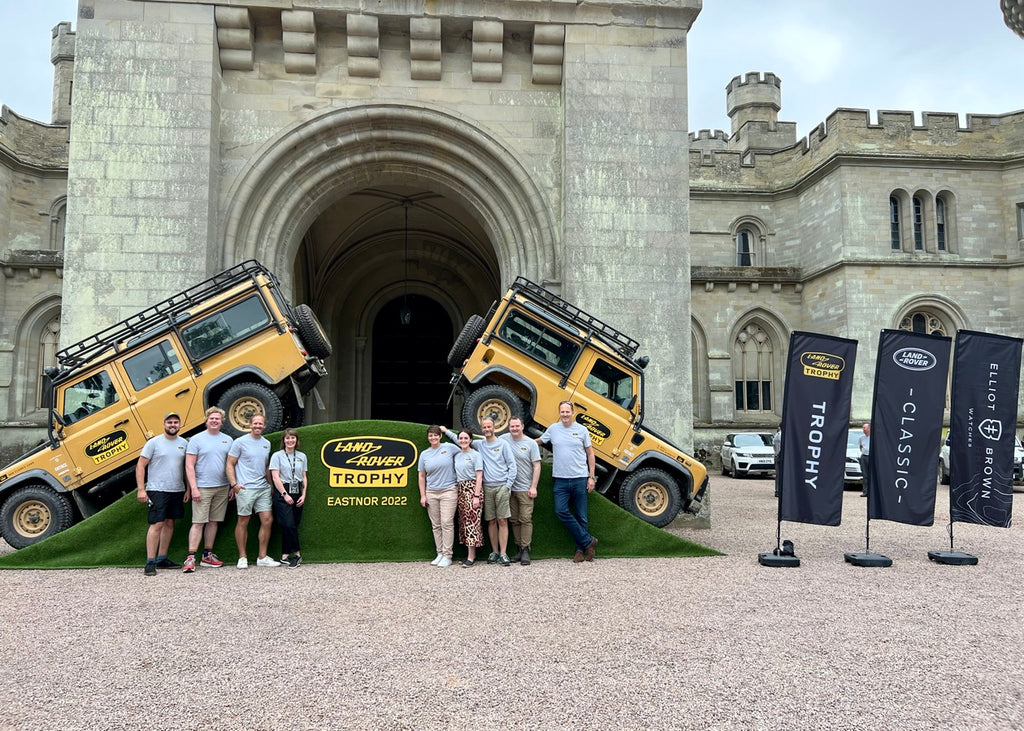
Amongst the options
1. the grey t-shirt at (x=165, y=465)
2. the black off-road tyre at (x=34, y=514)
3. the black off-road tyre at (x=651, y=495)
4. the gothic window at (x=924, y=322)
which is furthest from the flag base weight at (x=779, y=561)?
the gothic window at (x=924, y=322)

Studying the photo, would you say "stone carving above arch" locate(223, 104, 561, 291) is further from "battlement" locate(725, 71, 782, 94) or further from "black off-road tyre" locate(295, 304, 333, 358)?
"battlement" locate(725, 71, 782, 94)

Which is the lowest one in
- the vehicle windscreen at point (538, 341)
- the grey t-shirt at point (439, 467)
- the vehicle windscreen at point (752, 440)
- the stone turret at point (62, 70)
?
the vehicle windscreen at point (752, 440)

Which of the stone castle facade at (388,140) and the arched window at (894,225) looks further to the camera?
the arched window at (894,225)

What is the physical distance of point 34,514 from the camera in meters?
7.65

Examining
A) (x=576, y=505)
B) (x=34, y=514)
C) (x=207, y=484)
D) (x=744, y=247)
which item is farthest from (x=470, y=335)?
(x=744, y=247)

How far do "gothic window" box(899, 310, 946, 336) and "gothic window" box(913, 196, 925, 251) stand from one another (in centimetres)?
209

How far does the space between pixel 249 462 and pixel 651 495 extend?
4412 millimetres

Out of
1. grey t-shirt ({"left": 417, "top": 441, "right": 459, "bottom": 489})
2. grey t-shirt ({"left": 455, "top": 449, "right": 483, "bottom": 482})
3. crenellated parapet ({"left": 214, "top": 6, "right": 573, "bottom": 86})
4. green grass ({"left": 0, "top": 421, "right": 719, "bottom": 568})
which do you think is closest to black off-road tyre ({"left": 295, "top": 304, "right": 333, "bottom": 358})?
green grass ({"left": 0, "top": 421, "right": 719, "bottom": 568})

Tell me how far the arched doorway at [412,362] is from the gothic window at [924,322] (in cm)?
1423

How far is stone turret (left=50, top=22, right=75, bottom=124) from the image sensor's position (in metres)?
26.5

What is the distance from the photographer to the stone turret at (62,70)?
2650cm

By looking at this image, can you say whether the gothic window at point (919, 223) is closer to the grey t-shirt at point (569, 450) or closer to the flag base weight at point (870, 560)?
the flag base weight at point (870, 560)

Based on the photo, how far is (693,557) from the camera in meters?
7.30

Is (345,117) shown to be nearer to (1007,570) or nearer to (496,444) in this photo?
(496,444)
